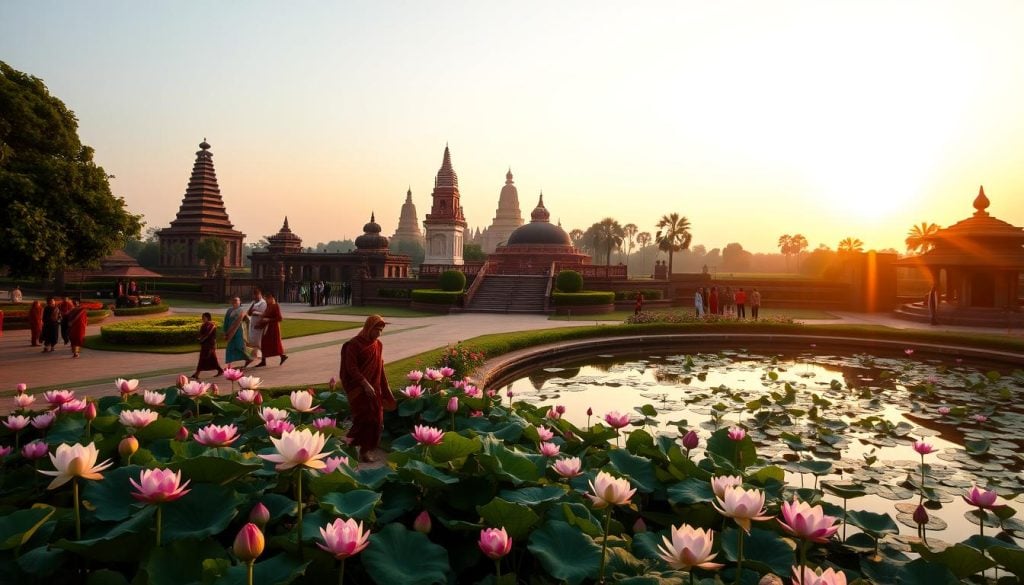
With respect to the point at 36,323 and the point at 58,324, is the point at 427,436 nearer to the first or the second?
the point at 58,324

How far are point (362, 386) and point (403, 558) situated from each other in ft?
11.1

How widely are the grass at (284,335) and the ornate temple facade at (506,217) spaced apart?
65.7m

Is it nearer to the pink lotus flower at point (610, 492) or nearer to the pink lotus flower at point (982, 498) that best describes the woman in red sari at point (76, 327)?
the pink lotus flower at point (610, 492)

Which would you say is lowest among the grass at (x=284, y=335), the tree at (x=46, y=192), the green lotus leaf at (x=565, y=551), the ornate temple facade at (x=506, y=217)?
the grass at (x=284, y=335)

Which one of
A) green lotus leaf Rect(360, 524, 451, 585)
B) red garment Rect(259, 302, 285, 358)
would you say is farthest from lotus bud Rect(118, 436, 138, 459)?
red garment Rect(259, 302, 285, 358)

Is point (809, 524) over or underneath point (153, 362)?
over

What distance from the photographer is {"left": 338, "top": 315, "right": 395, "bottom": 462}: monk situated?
235 inches

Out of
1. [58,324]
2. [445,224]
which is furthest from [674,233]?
[58,324]

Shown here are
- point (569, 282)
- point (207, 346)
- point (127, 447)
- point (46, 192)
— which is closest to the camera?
point (127, 447)

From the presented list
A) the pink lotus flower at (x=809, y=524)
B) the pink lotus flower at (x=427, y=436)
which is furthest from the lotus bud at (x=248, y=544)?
the pink lotus flower at (x=809, y=524)

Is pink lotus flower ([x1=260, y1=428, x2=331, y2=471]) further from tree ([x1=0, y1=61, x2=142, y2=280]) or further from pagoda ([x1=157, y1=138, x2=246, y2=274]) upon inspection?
pagoda ([x1=157, y1=138, x2=246, y2=274])

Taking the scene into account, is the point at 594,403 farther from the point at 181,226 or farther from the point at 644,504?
the point at 181,226

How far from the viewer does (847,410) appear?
9.66 meters

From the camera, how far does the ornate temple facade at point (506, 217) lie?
286 feet
